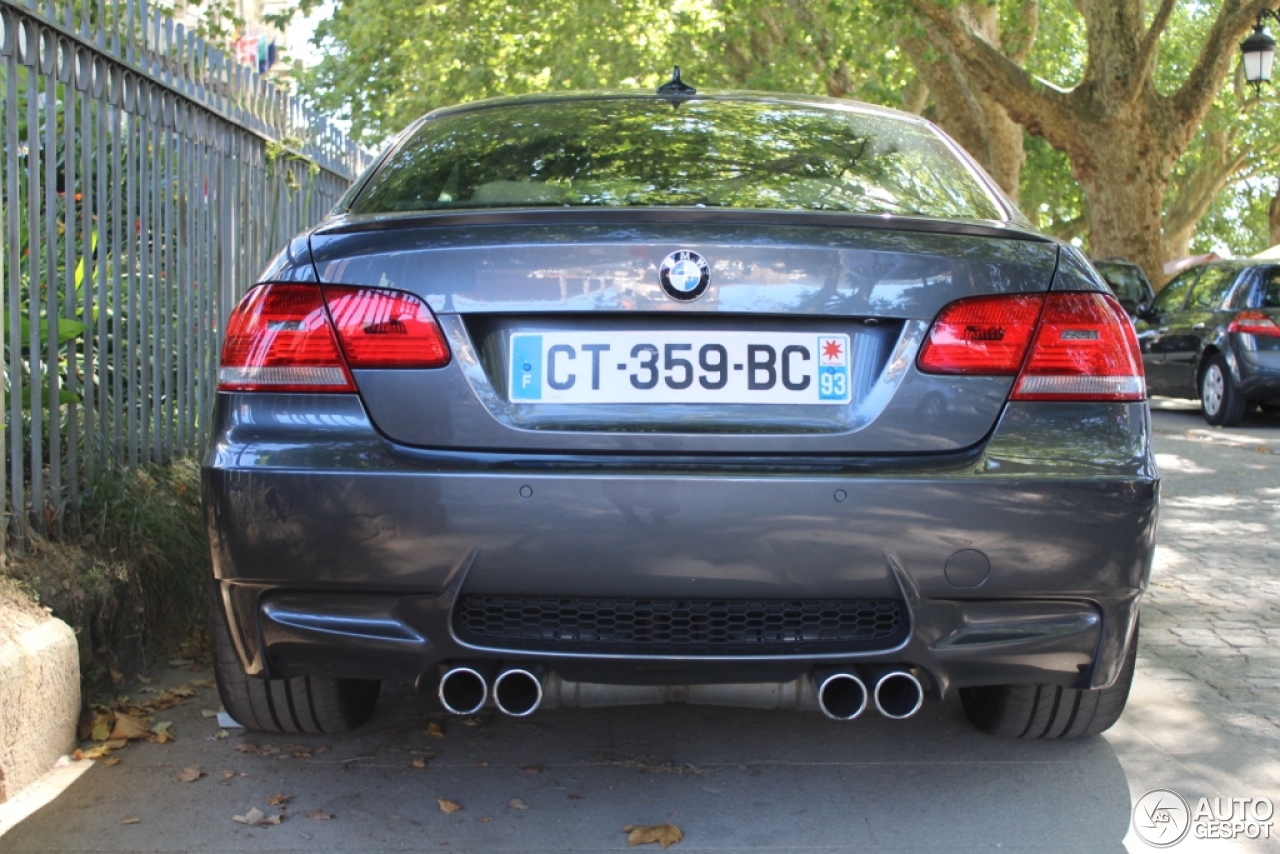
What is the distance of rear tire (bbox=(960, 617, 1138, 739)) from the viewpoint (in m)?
3.73

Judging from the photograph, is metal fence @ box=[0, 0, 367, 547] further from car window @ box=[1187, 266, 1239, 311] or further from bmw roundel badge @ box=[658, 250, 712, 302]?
car window @ box=[1187, 266, 1239, 311]

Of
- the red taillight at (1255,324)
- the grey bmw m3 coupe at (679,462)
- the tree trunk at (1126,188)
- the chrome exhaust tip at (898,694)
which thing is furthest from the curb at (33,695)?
the tree trunk at (1126,188)

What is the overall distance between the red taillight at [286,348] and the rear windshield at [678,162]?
48 cm

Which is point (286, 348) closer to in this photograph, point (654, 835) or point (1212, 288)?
point (654, 835)

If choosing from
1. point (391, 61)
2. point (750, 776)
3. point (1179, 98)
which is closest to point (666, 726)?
point (750, 776)

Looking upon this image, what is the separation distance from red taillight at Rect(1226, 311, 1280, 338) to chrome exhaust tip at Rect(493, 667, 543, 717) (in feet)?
41.6

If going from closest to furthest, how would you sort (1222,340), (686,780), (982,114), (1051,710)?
(686,780) → (1051,710) → (1222,340) → (982,114)

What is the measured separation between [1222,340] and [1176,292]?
2.05 m

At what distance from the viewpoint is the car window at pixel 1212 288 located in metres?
15.2

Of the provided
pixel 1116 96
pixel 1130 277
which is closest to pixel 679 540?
pixel 1130 277

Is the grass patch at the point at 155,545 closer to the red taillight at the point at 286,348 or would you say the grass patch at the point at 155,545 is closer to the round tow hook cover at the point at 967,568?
the red taillight at the point at 286,348

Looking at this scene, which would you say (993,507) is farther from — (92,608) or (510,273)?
(92,608)

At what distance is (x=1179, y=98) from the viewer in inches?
841

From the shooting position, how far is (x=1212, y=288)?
1561 cm
